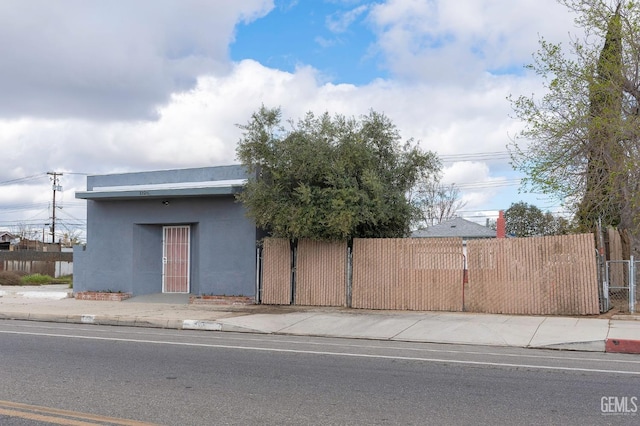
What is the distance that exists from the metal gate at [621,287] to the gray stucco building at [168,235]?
9.70 m

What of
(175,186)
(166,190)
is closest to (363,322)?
(166,190)

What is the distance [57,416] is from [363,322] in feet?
29.3

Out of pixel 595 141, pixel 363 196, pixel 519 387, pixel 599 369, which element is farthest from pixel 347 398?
pixel 595 141

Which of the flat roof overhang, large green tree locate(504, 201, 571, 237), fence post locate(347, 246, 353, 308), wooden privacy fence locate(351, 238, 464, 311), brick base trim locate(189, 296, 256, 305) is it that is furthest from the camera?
large green tree locate(504, 201, 571, 237)

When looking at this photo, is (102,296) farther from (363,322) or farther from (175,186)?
(363,322)

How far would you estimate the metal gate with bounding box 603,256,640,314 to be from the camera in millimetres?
14133

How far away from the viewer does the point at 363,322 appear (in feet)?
47.2

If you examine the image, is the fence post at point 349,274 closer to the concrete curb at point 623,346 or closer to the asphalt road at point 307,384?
the asphalt road at point 307,384

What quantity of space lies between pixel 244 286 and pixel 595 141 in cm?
1049

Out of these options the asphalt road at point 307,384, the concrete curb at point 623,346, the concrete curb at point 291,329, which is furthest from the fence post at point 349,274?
the concrete curb at point 623,346

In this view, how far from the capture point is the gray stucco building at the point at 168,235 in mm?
18672

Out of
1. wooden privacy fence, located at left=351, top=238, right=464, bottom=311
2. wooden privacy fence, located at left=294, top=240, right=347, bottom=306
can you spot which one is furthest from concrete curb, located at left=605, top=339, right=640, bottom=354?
wooden privacy fence, located at left=294, top=240, right=347, bottom=306

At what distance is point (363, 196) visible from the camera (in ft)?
52.5

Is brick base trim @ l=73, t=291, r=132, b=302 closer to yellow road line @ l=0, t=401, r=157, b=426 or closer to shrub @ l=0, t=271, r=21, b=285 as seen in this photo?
shrub @ l=0, t=271, r=21, b=285
